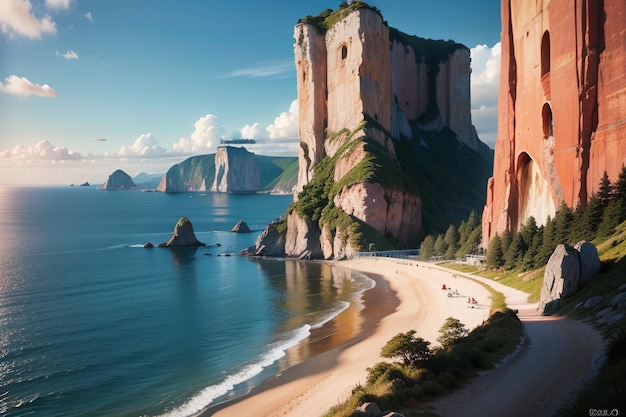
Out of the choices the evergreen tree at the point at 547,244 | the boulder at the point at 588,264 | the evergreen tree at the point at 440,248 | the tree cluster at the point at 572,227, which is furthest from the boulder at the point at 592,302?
the evergreen tree at the point at 440,248

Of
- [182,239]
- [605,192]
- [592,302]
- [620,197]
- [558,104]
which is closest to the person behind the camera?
[592,302]

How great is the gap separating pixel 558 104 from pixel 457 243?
2925cm

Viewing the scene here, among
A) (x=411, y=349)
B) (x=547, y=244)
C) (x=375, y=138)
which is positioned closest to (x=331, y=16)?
(x=375, y=138)

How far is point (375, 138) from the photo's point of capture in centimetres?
9725

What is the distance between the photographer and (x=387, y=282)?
178ft

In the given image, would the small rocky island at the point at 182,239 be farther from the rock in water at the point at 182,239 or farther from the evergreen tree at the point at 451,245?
the evergreen tree at the point at 451,245

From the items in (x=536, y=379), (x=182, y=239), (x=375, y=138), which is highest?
(x=375, y=138)

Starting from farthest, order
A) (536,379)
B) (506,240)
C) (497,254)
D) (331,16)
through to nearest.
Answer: (331,16), (497,254), (506,240), (536,379)

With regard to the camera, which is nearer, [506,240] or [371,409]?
[371,409]

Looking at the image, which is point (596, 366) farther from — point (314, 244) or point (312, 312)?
point (314, 244)

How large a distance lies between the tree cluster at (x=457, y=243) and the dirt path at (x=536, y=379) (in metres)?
41.8

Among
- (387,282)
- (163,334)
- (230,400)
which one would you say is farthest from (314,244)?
(230,400)

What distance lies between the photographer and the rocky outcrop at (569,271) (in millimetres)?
26516

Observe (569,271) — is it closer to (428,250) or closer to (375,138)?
(428,250)
